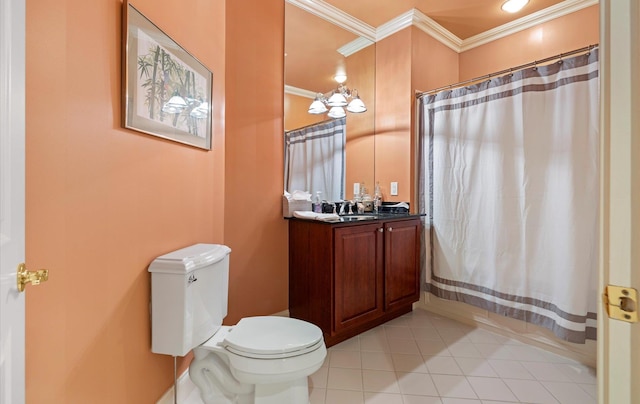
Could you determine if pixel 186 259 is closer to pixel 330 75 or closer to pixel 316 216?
pixel 316 216

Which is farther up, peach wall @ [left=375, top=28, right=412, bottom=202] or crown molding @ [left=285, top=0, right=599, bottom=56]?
crown molding @ [left=285, top=0, right=599, bottom=56]

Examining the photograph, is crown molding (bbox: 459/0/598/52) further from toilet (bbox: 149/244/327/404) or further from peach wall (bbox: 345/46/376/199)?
toilet (bbox: 149/244/327/404)

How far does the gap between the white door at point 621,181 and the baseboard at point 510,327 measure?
5.99 ft

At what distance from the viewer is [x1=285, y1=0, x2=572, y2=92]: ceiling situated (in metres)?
2.41

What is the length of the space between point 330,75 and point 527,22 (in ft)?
5.93

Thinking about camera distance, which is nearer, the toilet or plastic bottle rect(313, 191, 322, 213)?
the toilet

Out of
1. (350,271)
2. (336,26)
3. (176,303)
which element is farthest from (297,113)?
(176,303)

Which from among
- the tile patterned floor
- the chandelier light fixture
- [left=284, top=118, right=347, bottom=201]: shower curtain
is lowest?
the tile patterned floor

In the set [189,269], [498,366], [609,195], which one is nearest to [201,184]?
[189,269]

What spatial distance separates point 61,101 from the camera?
88 centimetres

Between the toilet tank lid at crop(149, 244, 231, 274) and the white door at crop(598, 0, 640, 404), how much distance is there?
4.32 feet

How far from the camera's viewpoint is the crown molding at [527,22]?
238 cm

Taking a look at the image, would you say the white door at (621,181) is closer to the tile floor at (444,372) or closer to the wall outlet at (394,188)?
the tile floor at (444,372)

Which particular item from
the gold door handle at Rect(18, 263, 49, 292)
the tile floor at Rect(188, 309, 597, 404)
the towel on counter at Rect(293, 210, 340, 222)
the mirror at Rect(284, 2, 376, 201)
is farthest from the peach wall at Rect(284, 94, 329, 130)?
the gold door handle at Rect(18, 263, 49, 292)
